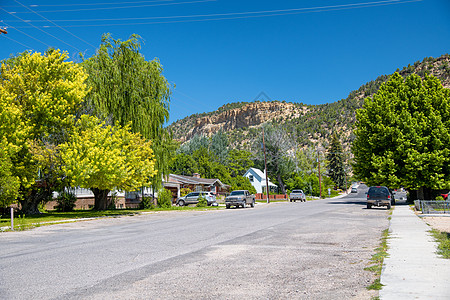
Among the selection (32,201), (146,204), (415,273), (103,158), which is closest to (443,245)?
(415,273)

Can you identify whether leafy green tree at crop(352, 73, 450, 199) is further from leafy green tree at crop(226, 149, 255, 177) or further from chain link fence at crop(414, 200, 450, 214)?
leafy green tree at crop(226, 149, 255, 177)

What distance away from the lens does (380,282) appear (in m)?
6.53

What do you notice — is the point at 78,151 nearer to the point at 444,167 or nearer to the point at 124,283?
the point at 124,283

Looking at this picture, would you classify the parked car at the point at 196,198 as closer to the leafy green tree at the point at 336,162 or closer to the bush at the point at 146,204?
the bush at the point at 146,204

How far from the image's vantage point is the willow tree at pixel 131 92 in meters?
31.1

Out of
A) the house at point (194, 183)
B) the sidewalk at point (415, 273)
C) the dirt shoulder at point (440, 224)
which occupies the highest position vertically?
the house at point (194, 183)

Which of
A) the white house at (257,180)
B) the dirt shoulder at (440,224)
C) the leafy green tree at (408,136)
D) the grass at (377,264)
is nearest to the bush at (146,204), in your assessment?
the leafy green tree at (408,136)

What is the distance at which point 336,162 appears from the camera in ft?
371

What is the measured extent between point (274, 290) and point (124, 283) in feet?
8.72

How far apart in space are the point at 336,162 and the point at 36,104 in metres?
97.5

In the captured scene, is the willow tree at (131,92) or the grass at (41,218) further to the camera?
the willow tree at (131,92)

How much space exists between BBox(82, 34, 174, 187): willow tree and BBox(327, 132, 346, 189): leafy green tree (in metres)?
80.9

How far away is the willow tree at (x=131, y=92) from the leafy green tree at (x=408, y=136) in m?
21.7

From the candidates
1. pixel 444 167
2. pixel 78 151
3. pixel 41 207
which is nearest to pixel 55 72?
pixel 78 151
